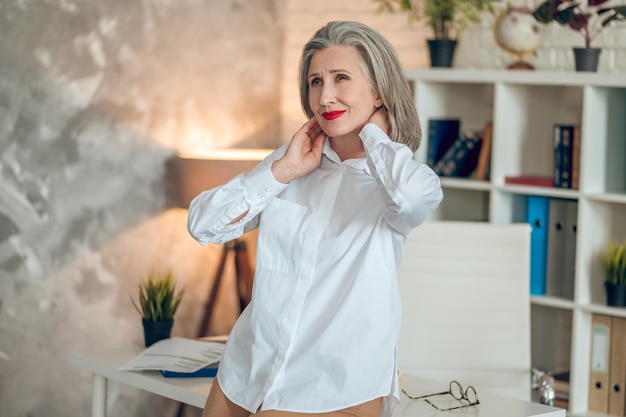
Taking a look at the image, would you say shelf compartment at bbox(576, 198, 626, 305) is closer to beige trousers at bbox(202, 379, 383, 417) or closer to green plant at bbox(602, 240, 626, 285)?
green plant at bbox(602, 240, 626, 285)

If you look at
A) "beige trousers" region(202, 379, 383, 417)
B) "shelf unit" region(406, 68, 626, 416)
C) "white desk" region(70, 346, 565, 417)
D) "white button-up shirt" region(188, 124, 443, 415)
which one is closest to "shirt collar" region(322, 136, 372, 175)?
"white button-up shirt" region(188, 124, 443, 415)

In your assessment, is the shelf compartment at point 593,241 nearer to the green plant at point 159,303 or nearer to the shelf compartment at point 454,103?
the shelf compartment at point 454,103

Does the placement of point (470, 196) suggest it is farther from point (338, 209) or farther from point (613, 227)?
point (338, 209)

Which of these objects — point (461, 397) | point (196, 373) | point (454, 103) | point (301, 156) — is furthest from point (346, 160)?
point (454, 103)

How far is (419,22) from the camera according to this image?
13.7ft

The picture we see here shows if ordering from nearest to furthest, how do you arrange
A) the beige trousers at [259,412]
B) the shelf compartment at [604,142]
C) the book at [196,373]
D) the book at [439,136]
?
1. the beige trousers at [259,412]
2. the book at [196,373]
3. the shelf compartment at [604,142]
4. the book at [439,136]

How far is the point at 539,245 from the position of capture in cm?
361

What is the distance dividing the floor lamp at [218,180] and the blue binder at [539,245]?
3.60ft

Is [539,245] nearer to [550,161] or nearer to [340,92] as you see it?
→ [550,161]

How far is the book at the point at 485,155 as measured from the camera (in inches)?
148

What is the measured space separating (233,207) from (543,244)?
74.4 inches

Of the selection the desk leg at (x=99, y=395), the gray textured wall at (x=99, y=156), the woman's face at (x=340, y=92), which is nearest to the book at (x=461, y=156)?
the gray textured wall at (x=99, y=156)

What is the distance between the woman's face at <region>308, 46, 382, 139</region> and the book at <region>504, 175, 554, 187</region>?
1772mm

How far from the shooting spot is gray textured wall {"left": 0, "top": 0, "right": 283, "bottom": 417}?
371 centimetres
